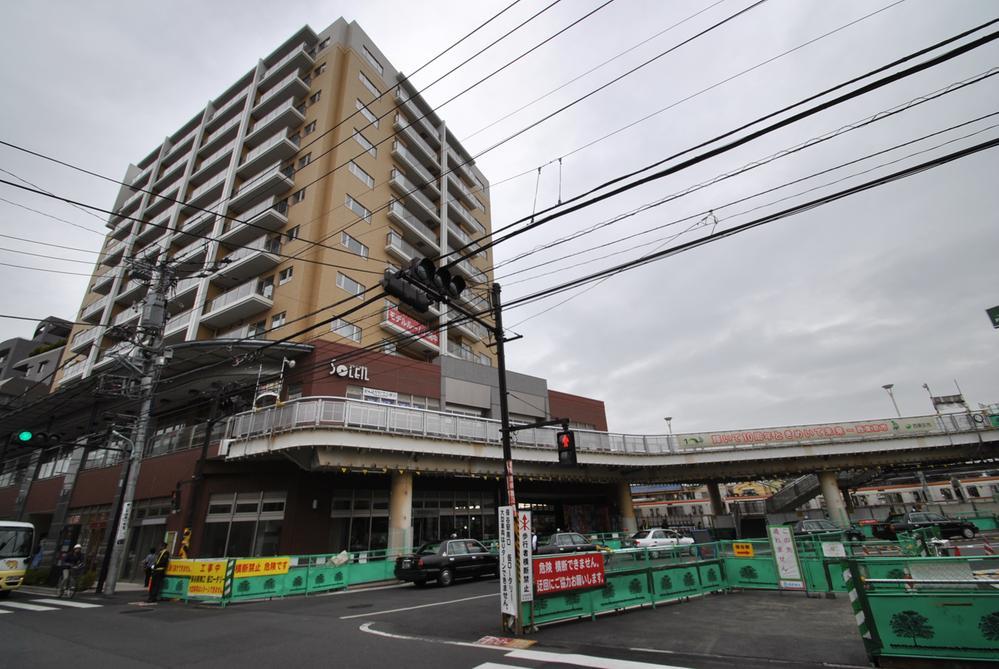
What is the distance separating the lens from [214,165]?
40.2 m

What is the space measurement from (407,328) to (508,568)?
24.2 metres

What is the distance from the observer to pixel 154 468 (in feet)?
85.3

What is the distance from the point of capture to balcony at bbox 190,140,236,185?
3950cm

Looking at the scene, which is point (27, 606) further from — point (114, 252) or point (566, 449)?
point (114, 252)

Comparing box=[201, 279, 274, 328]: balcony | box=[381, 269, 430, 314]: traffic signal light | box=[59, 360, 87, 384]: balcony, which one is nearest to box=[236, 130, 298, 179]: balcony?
box=[201, 279, 274, 328]: balcony

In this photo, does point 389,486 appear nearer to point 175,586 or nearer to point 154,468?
point 175,586

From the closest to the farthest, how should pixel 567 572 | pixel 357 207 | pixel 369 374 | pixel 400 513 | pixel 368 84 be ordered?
pixel 567 572 < pixel 400 513 < pixel 369 374 < pixel 357 207 < pixel 368 84

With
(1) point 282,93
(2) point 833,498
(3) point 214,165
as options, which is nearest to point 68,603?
(3) point 214,165

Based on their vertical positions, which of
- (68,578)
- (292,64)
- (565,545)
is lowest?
(68,578)

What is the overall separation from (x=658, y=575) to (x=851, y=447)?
27117mm

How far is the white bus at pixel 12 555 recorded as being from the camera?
1730 cm

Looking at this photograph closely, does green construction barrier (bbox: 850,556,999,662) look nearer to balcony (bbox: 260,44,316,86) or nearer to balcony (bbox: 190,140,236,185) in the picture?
balcony (bbox: 260,44,316,86)

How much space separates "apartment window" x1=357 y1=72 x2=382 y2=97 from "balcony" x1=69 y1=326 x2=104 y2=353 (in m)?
31.5

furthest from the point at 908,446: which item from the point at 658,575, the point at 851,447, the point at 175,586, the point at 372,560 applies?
the point at 175,586
